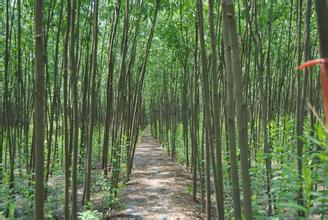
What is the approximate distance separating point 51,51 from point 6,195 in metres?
6.31

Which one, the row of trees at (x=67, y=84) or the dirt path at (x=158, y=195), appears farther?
the dirt path at (x=158, y=195)

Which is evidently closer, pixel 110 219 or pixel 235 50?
pixel 235 50

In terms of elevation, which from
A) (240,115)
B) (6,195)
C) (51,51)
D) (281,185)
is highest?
(51,51)

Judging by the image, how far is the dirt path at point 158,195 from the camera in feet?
21.2

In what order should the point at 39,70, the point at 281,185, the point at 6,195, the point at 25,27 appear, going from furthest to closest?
the point at 25,27, the point at 6,195, the point at 281,185, the point at 39,70

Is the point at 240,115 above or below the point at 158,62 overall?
below

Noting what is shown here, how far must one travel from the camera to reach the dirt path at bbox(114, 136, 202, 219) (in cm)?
647

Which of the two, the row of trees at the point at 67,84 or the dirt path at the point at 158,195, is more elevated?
the row of trees at the point at 67,84

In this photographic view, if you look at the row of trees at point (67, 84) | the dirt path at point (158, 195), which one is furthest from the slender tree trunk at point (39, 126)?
the dirt path at point (158, 195)

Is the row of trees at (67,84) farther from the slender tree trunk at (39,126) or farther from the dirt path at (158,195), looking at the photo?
the dirt path at (158,195)

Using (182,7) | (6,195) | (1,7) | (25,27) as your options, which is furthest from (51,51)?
(6,195)

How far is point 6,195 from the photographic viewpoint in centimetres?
564

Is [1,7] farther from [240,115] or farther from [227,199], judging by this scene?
[240,115]

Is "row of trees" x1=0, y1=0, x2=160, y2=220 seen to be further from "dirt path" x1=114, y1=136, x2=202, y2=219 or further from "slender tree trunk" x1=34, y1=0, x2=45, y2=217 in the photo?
"dirt path" x1=114, y1=136, x2=202, y2=219
